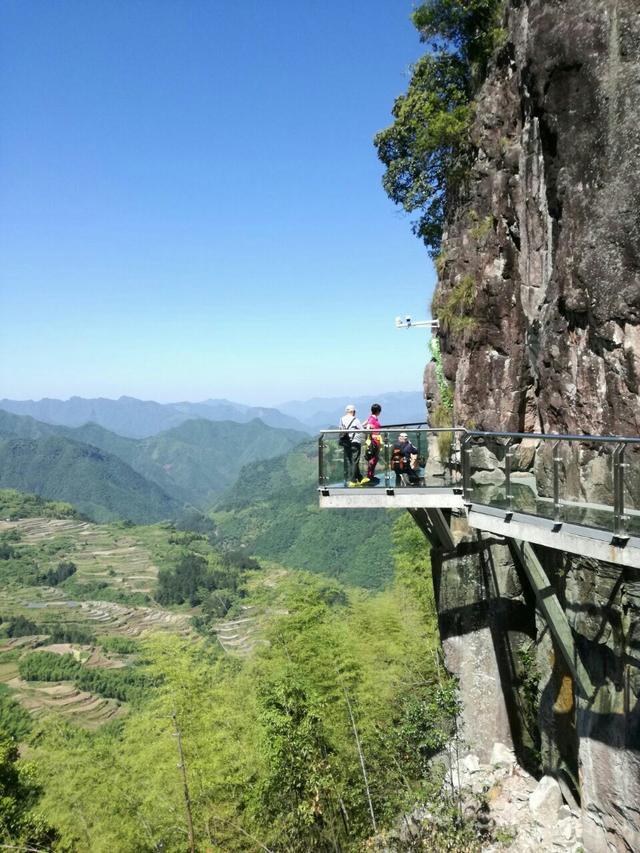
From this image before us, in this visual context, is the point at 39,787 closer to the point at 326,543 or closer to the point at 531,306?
the point at 531,306

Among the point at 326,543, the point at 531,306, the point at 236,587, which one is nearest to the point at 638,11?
the point at 531,306

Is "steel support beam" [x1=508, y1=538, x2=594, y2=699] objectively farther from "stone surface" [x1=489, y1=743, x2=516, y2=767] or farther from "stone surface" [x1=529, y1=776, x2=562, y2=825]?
"stone surface" [x1=489, y1=743, x2=516, y2=767]

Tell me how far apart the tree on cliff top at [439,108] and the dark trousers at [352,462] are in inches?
265

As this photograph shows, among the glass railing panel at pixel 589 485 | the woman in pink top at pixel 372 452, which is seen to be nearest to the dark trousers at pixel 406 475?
the woman in pink top at pixel 372 452

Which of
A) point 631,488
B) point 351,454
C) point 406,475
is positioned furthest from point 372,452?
point 631,488

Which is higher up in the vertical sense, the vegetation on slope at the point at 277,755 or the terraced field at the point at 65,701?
the vegetation on slope at the point at 277,755

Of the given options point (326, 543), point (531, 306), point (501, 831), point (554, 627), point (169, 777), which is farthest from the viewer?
point (326, 543)

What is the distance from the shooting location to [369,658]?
687 inches

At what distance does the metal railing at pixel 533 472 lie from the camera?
6.06 m

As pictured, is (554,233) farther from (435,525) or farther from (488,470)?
(435,525)

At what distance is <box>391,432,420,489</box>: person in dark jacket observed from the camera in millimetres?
9992

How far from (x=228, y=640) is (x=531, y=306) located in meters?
79.3

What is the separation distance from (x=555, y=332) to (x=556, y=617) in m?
4.11

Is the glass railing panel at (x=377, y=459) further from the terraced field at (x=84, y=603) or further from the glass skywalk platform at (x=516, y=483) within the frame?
the terraced field at (x=84, y=603)
